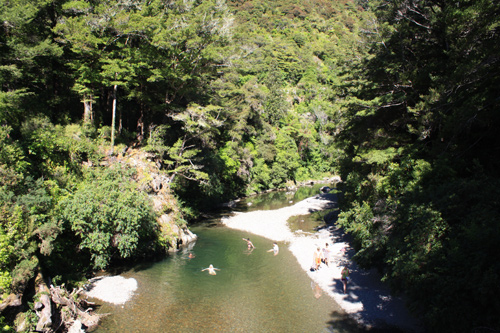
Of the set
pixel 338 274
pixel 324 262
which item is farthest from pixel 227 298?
pixel 324 262

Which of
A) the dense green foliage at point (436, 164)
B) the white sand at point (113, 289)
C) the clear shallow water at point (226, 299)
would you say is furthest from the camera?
the white sand at point (113, 289)

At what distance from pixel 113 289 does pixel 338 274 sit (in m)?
11.8

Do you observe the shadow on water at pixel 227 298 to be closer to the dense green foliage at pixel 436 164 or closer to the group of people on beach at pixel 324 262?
the group of people on beach at pixel 324 262

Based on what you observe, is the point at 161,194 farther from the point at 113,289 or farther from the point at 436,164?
the point at 436,164

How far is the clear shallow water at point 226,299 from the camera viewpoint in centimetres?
1158

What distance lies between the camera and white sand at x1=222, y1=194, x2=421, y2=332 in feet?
39.0

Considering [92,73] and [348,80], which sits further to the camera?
[348,80]

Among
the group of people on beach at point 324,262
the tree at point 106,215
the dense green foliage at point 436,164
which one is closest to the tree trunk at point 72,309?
the tree at point 106,215

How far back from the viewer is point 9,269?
9.75 metres

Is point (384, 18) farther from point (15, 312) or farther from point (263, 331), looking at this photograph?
point (15, 312)

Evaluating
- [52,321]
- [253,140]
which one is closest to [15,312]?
[52,321]

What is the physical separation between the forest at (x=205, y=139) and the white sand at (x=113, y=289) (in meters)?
0.99

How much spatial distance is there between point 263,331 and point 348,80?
18.5m

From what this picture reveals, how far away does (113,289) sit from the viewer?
1409 cm
